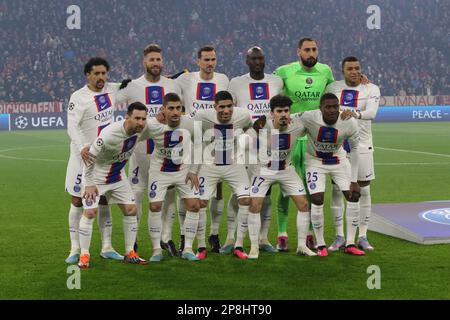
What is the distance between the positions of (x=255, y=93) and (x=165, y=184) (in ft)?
4.51

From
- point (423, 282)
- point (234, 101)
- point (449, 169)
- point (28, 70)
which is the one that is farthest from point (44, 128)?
point (423, 282)

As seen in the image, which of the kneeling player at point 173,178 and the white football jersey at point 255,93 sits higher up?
the white football jersey at point 255,93

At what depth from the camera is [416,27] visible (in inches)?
1503

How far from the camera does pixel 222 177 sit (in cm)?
759

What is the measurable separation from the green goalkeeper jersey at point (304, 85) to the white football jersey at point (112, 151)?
1.58 meters

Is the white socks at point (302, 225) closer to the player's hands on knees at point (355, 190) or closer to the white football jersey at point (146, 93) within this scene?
the player's hands on knees at point (355, 190)

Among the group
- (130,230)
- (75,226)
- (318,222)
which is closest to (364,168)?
(318,222)

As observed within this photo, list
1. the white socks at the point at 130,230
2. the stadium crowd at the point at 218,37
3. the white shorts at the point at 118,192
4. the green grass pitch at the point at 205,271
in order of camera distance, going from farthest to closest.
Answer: the stadium crowd at the point at 218,37, the white socks at the point at 130,230, the white shorts at the point at 118,192, the green grass pitch at the point at 205,271

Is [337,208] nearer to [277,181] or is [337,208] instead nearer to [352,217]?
[352,217]

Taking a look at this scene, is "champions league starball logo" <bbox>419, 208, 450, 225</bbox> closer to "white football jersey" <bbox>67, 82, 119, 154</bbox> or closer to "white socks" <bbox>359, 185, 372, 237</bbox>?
"white socks" <bbox>359, 185, 372, 237</bbox>

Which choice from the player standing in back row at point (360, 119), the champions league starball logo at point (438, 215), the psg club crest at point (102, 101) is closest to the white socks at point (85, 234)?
the psg club crest at point (102, 101)

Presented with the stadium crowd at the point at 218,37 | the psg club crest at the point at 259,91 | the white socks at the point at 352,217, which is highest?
the stadium crowd at the point at 218,37

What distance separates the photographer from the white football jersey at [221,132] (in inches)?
295

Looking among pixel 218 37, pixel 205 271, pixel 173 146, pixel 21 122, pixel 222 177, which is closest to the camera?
pixel 205 271
